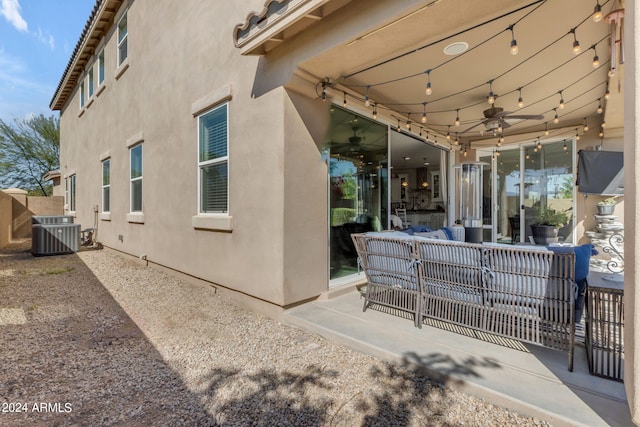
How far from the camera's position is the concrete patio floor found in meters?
1.91

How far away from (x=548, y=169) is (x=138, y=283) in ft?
29.9

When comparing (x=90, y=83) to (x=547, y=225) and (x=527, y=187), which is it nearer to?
(x=527, y=187)

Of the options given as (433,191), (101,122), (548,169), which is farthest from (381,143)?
(433,191)

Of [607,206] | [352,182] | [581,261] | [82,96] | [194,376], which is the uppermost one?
[82,96]

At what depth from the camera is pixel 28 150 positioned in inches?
848

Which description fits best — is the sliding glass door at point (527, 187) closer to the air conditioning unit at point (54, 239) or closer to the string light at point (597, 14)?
the string light at point (597, 14)

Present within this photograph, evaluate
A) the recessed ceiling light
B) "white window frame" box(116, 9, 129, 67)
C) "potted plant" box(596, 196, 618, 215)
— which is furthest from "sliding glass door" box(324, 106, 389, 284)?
"white window frame" box(116, 9, 129, 67)

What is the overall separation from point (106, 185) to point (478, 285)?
10.1 metres

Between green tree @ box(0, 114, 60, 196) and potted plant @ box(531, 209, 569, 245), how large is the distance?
2834cm

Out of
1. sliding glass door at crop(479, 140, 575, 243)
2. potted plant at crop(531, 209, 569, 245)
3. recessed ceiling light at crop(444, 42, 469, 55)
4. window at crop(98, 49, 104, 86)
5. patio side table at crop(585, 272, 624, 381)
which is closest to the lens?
patio side table at crop(585, 272, 624, 381)

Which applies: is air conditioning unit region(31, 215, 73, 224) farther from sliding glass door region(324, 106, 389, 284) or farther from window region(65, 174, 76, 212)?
sliding glass door region(324, 106, 389, 284)

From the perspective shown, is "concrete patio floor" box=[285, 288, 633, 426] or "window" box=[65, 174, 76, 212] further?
"window" box=[65, 174, 76, 212]

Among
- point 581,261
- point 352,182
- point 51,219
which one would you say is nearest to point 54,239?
point 51,219

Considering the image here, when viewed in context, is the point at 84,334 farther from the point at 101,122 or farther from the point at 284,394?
the point at 101,122
